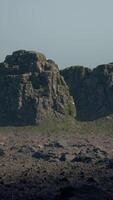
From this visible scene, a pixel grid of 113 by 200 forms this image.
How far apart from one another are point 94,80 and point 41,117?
18.3 meters

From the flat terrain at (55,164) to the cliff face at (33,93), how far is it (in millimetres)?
4750

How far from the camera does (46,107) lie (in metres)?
133

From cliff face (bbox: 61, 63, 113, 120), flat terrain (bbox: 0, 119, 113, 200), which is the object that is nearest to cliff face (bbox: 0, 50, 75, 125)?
flat terrain (bbox: 0, 119, 113, 200)

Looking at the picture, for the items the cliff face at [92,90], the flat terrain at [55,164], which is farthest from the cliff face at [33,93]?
the cliff face at [92,90]

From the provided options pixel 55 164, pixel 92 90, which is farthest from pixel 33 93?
pixel 55 164

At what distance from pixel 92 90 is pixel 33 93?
16.0m

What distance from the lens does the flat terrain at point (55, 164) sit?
170 ft

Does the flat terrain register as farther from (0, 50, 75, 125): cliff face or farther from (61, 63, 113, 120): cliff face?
(61, 63, 113, 120): cliff face

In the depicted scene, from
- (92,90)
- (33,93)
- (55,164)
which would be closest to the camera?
(55,164)

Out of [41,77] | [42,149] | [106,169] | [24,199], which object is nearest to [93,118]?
[41,77]

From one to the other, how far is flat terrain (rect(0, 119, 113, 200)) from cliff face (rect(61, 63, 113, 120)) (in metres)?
9.06

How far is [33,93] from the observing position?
133 metres

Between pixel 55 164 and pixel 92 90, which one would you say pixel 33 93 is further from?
pixel 55 164

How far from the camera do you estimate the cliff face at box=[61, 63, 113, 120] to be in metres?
142
